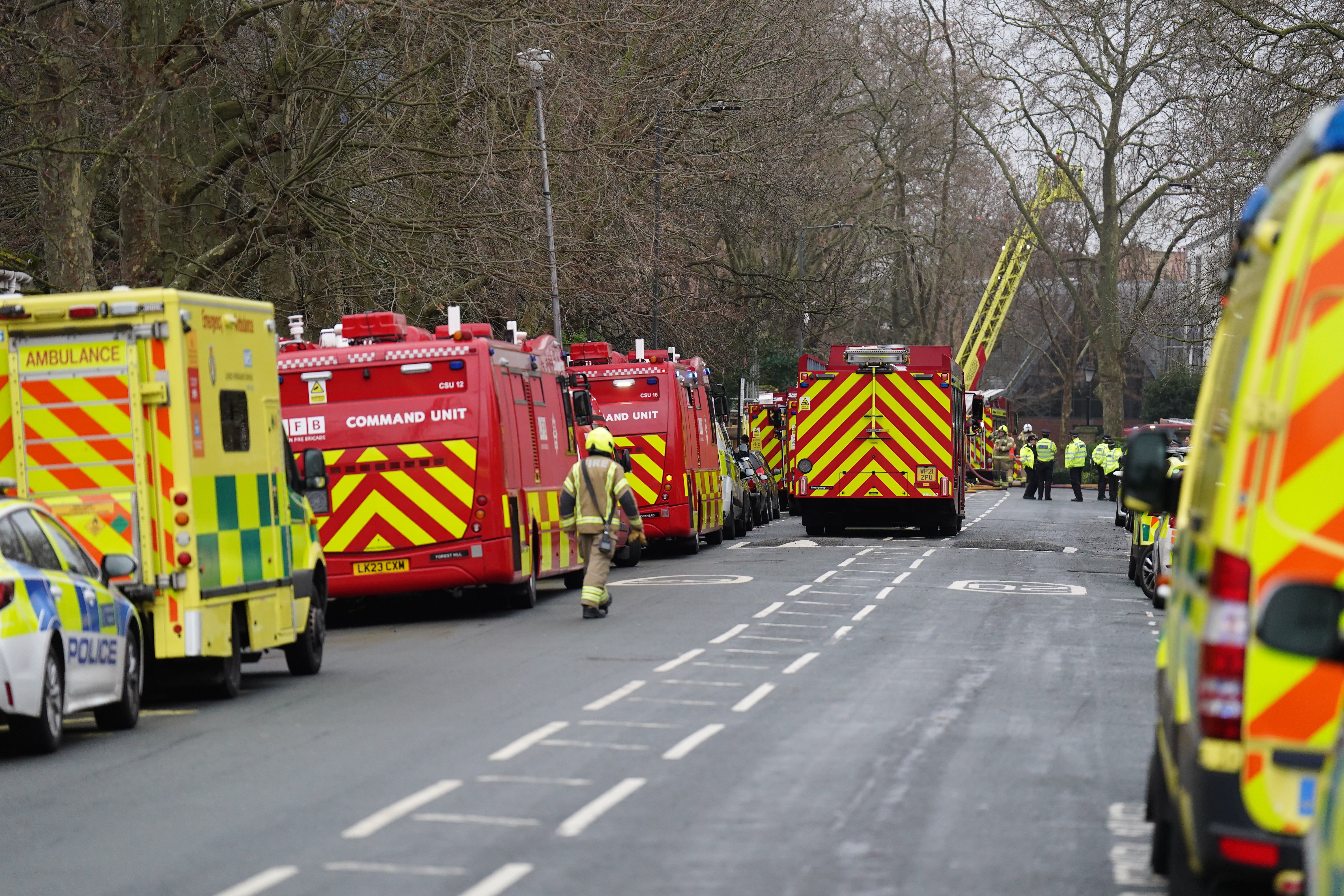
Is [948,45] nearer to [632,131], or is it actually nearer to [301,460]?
[632,131]

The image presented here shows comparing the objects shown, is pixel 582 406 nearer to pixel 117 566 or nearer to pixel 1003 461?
pixel 117 566

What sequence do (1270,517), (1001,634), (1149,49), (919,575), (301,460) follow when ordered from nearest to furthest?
1. (1270,517)
2. (301,460)
3. (1001,634)
4. (919,575)
5. (1149,49)

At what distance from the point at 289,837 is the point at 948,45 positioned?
1931 inches

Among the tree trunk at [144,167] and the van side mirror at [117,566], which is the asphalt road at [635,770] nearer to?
the van side mirror at [117,566]

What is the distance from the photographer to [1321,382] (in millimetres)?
4938

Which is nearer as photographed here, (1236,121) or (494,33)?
(494,33)

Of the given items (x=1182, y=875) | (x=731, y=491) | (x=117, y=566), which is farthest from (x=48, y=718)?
(x=731, y=491)

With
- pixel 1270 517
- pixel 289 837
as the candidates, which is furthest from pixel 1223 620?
pixel 289 837

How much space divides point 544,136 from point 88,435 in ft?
54.5

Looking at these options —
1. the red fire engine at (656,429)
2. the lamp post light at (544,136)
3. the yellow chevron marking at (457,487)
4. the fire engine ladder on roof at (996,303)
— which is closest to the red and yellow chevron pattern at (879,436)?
the red fire engine at (656,429)

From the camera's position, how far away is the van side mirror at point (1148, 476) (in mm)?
6375

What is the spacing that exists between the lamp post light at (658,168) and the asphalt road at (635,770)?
47.5 feet

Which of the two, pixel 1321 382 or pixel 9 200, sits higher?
pixel 9 200

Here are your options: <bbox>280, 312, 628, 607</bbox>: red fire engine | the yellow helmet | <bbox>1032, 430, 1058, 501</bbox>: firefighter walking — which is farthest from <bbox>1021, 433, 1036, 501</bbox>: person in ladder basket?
<bbox>280, 312, 628, 607</bbox>: red fire engine
